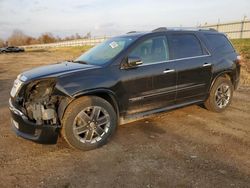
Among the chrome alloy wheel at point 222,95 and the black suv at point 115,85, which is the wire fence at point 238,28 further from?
the black suv at point 115,85

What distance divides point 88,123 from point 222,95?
11.6 feet

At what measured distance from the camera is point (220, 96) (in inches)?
271

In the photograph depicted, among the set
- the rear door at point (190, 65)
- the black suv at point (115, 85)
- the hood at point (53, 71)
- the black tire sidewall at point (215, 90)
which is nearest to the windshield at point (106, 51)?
the black suv at point (115, 85)

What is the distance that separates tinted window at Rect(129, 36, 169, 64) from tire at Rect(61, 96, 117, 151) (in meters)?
1.13

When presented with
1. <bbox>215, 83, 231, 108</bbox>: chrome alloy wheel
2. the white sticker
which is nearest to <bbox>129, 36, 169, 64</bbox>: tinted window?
the white sticker

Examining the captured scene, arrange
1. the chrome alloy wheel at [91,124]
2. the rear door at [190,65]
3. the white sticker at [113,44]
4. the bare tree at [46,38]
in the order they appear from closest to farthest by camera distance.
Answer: the chrome alloy wheel at [91,124] < the white sticker at [113,44] < the rear door at [190,65] < the bare tree at [46,38]

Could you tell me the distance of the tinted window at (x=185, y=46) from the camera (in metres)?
5.94

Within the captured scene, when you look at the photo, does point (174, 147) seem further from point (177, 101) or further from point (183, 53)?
point (183, 53)

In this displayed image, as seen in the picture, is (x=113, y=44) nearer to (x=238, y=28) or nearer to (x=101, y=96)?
(x=101, y=96)

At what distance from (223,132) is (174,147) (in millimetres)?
1254

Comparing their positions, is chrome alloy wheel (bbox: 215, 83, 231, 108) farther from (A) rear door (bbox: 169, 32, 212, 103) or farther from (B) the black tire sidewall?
(A) rear door (bbox: 169, 32, 212, 103)

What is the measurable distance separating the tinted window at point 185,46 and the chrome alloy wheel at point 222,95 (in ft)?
3.45

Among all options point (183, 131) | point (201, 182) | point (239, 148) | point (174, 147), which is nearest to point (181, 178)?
point (201, 182)

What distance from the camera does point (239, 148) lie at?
488 centimetres
